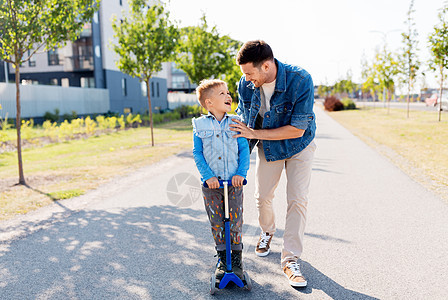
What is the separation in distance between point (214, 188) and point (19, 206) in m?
4.02

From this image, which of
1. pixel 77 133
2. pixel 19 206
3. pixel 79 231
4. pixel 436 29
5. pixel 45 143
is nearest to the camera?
pixel 79 231

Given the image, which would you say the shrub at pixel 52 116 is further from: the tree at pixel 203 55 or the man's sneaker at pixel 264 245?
the man's sneaker at pixel 264 245

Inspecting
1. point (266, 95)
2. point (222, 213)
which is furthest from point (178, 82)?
point (222, 213)

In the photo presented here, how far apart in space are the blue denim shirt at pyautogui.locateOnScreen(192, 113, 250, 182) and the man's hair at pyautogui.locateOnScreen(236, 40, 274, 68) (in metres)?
0.46

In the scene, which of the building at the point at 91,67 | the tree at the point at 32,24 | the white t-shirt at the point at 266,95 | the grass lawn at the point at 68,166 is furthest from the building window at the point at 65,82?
the white t-shirt at the point at 266,95

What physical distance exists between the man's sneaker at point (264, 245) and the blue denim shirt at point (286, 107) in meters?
0.83

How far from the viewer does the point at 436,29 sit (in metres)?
18.6

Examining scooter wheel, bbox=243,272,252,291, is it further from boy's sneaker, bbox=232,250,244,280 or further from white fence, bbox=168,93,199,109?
white fence, bbox=168,93,199,109

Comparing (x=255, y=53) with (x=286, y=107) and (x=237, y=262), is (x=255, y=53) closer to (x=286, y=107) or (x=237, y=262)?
(x=286, y=107)

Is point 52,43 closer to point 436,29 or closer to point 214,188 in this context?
point 214,188

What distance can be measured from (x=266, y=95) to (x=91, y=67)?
31.0 m

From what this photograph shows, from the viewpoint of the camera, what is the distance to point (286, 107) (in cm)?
326

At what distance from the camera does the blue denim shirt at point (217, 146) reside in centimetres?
306

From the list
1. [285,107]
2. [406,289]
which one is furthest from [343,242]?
[285,107]
